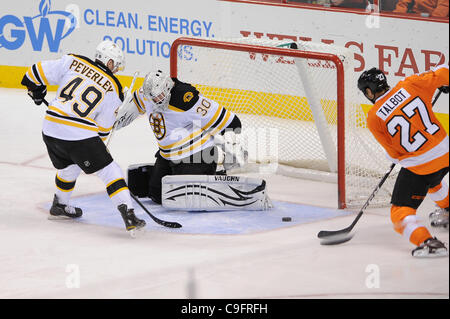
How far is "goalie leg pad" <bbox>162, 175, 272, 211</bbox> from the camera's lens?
15.0 ft

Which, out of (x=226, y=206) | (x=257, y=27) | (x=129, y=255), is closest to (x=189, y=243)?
(x=129, y=255)

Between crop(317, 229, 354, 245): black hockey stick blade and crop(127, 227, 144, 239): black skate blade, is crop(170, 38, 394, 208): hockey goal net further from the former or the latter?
crop(127, 227, 144, 239): black skate blade

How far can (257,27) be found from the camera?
22.5 ft

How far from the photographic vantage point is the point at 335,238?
3.61 m

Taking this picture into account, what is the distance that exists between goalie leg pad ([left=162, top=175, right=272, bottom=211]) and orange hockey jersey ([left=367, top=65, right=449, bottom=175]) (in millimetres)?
1269

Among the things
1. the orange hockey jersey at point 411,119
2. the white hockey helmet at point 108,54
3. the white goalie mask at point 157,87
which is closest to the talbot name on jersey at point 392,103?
the orange hockey jersey at point 411,119

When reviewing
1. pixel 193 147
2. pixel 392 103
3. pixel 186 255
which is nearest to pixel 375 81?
pixel 392 103

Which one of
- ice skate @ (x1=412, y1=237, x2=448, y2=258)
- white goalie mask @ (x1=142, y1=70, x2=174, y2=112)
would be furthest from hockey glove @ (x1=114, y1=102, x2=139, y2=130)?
ice skate @ (x1=412, y1=237, x2=448, y2=258)

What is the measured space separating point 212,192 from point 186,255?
0.81m

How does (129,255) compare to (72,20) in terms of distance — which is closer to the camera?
(129,255)

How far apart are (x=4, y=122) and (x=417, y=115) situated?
14.4ft

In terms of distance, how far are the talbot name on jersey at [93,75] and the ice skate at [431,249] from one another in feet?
7.56

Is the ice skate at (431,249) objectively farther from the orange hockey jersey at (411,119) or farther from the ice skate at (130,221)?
the ice skate at (130,221)
